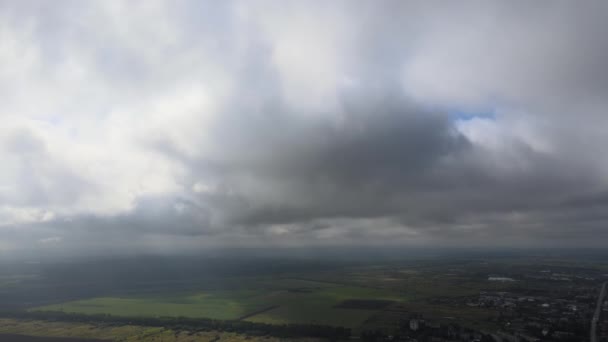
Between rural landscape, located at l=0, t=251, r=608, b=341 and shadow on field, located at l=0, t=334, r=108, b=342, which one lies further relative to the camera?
rural landscape, located at l=0, t=251, r=608, b=341

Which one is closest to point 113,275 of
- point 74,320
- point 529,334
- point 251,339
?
point 74,320

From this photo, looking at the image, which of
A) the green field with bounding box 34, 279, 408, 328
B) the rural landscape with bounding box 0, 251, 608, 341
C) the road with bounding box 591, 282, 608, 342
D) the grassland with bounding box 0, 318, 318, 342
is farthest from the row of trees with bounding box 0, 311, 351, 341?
the road with bounding box 591, 282, 608, 342

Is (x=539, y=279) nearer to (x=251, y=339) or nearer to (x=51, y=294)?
(x=251, y=339)

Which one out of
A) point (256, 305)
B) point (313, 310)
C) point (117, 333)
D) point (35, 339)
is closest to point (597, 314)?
point (313, 310)

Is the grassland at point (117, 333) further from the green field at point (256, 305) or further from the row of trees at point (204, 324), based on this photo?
the green field at point (256, 305)

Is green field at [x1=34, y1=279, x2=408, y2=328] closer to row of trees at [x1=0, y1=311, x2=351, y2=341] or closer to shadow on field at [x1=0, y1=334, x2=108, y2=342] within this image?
row of trees at [x1=0, y1=311, x2=351, y2=341]

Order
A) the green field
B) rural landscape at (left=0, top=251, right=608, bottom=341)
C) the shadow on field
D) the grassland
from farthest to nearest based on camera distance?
the green field, rural landscape at (left=0, top=251, right=608, bottom=341), the grassland, the shadow on field

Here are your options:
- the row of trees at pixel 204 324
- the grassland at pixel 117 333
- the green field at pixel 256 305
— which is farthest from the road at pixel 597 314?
the grassland at pixel 117 333
